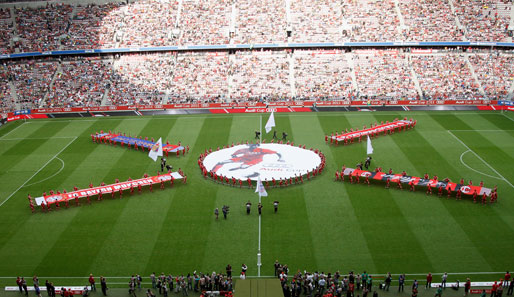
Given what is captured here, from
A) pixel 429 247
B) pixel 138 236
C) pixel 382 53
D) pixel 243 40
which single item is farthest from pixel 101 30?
pixel 429 247

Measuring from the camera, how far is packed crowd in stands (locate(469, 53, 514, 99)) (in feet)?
214

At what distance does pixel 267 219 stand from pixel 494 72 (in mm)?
50570

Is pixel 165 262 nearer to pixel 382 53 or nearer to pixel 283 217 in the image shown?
pixel 283 217

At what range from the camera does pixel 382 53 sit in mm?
72750

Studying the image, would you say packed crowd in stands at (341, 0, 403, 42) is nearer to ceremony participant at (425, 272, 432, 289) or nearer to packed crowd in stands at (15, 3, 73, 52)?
packed crowd in stands at (15, 3, 73, 52)

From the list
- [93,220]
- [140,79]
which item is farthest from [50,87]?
[93,220]

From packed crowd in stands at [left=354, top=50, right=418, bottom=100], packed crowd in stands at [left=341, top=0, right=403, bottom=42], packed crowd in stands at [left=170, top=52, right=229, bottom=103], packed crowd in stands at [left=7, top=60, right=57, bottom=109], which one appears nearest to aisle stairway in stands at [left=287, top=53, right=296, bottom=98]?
packed crowd in stands at [left=341, top=0, right=403, bottom=42]

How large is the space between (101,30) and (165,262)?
56.7 m

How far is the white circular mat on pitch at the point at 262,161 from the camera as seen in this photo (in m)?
42.4

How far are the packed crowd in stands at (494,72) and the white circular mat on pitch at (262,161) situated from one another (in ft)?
112

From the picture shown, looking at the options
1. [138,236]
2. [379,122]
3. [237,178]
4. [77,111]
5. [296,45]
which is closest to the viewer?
[138,236]

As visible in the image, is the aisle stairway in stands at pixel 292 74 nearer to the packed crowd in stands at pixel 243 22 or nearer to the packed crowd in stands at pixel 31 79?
the packed crowd in stands at pixel 243 22

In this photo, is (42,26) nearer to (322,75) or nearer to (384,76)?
(322,75)

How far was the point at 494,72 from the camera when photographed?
6850 cm
